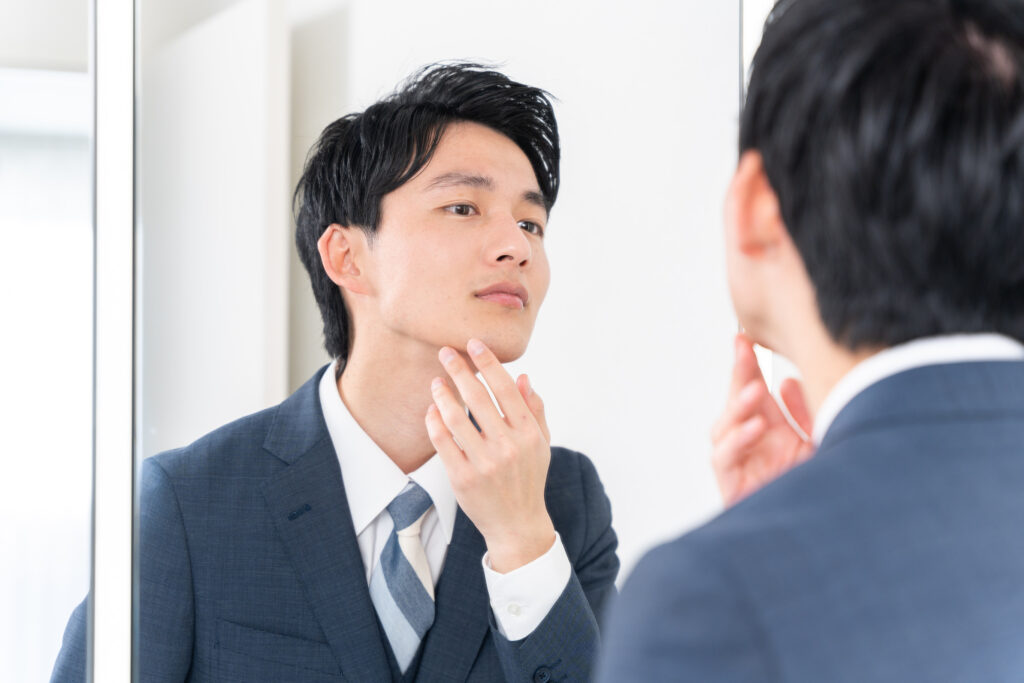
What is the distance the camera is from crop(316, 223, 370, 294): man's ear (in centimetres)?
83

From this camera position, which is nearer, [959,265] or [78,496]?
[959,265]

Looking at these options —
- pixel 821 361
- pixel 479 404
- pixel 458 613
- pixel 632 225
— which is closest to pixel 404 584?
pixel 458 613

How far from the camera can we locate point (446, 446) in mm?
789

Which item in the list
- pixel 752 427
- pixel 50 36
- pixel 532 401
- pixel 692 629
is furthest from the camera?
pixel 532 401

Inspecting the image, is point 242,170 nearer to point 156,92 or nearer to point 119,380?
point 156,92

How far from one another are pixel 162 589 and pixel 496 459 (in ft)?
0.94

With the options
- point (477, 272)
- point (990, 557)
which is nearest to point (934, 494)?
point (990, 557)

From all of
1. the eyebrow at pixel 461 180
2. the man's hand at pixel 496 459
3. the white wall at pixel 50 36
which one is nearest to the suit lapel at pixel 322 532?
the man's hand at pixel 496 459

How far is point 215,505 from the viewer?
0.78m

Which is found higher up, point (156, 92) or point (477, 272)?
point (156, 92)

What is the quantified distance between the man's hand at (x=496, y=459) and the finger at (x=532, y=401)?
12 mm

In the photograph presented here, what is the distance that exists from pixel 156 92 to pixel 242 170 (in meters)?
0.09

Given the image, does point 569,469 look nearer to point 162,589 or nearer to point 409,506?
point 409,506

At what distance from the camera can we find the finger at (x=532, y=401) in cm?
82
